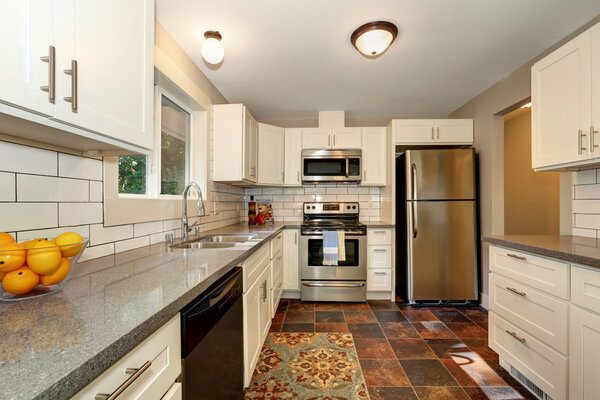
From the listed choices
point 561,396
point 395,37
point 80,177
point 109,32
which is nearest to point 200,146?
point 80,177

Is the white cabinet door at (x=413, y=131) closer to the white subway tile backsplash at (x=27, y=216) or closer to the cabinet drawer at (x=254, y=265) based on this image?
the cabinet drawer at (x=254, y=265)

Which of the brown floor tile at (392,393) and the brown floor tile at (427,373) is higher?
the brown floor tile at (427,373)

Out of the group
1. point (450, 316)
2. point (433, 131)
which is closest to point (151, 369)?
point (450, 316)

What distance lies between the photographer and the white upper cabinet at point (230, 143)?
257 cm

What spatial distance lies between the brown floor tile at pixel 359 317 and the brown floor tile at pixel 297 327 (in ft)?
1.29

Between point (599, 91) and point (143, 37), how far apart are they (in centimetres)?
224

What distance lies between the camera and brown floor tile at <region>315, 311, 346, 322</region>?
2.59 meters

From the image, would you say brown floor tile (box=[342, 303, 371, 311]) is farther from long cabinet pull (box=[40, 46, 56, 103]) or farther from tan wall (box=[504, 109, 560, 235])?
long cabinet pull (box=[40, 46, 56, 103])

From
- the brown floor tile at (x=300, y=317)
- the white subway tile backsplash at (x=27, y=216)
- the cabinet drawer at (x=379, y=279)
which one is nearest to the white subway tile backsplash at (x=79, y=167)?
the white subway tile backsplash at (x=27, y=216)

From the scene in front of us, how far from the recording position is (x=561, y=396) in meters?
1.30

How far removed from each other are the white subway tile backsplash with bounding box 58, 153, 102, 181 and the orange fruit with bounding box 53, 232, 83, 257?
464mm

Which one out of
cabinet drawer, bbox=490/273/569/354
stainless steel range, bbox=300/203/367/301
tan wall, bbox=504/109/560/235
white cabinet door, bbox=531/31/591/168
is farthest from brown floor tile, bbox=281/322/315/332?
tan wall, bbox=504/109/560/235

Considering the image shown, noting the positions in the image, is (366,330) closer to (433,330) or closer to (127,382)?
(433,330)

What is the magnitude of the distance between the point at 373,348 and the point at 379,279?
3.54 ft
